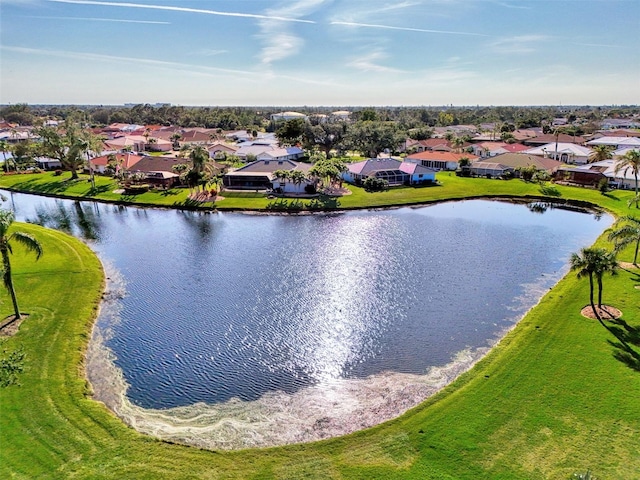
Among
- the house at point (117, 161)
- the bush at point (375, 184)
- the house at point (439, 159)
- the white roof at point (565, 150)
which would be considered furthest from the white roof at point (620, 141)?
the house at point (117, 161)

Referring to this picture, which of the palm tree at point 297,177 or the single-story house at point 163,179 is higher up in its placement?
the palm tree at point 297,177

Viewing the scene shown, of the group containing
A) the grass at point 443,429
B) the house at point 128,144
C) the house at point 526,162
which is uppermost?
the house at point 128,144

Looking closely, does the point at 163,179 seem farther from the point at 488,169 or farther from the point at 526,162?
the point at 526,162

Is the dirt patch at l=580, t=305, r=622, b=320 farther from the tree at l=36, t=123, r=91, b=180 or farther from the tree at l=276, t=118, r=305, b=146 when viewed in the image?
the tree at l=276, t=118, r=305, b=146

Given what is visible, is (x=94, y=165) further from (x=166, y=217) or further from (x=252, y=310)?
(x=252, y=310)

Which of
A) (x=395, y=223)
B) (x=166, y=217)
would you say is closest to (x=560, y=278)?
(x=395, y=223)

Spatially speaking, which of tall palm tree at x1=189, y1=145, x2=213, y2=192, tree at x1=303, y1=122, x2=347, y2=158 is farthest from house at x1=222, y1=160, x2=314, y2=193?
tree at x1=303, y1=122, x2=347, y2=158

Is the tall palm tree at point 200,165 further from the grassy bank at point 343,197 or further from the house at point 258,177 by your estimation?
the house at point 258,177
